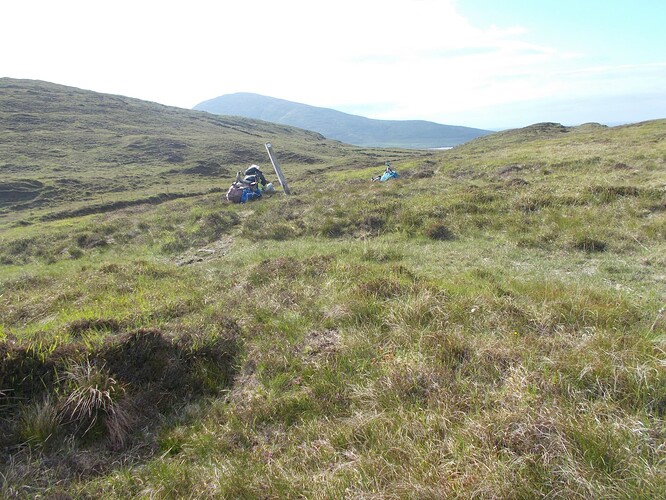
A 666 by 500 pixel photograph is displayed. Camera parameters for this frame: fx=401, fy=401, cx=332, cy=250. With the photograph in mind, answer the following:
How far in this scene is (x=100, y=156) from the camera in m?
69.1

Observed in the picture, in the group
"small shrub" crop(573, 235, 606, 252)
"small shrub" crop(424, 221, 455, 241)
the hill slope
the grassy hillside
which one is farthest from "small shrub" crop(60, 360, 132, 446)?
the hill slope

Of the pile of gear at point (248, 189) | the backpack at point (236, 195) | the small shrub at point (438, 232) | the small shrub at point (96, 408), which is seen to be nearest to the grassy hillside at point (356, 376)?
the small shrub at point (96, 408)

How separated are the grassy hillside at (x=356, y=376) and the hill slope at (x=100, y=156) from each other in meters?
34.1

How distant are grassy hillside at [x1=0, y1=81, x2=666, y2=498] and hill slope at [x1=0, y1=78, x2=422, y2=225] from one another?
1343 inches

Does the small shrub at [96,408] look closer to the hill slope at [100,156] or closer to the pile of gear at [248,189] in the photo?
the pile of gear at [248,189]

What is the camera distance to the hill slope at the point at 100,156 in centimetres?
4347

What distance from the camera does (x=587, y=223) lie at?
11789mm

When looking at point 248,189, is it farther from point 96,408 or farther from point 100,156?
point 100,156

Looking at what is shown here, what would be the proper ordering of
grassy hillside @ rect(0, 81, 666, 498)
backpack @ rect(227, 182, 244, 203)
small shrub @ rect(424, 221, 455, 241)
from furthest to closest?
1. backpack @ rect(227, 182, 244, 203)
2. small shrub @ rect(424, 221, 455, 241)
3. grassy hillside @ rect(0, 81, 666, 498)

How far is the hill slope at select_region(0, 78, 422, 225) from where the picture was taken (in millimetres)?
43469

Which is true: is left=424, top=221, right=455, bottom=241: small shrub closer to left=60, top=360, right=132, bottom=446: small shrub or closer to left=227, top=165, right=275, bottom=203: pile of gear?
left=60, top=360, right=132, bottom=446: small shrub

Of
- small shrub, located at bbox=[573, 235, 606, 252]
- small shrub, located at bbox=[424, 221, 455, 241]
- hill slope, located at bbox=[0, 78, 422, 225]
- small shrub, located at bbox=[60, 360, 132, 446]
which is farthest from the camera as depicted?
hill slope, located at bbox=[0, 78, 422, 225]

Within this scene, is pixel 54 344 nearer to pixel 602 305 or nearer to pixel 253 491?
pixel 253 491

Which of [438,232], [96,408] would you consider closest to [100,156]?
[438,232]
